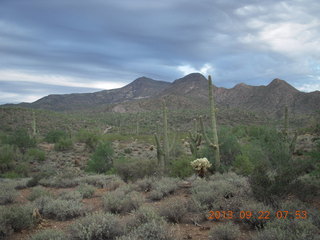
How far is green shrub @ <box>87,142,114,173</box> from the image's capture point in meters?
19.0

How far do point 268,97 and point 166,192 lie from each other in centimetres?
9722

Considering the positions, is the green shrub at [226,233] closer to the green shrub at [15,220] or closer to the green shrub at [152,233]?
the green shrub at [152,233]

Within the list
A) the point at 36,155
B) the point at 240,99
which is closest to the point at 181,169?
the point at 36,155

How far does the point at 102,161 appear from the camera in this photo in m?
19.3

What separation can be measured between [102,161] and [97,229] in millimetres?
14480

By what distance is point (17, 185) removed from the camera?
1109 cm

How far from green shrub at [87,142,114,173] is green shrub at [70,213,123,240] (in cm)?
1374

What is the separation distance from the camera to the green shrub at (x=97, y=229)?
199 inches

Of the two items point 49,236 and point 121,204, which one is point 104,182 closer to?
point 121,204

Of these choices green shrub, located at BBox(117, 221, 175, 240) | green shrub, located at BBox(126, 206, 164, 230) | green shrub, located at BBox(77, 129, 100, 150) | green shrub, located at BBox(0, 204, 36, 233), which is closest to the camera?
green shrub, located at BBox(117, 221, 175, 240)

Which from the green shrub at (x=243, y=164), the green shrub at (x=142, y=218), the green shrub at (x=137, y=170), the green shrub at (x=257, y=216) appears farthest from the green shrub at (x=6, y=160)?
the green shrub at (x=257, y=216)

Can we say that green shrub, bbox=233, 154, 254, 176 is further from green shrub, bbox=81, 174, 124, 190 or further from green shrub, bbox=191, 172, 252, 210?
green shrub, bbox=81, 174, 124, 190

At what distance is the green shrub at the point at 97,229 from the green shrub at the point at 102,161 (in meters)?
13.7
